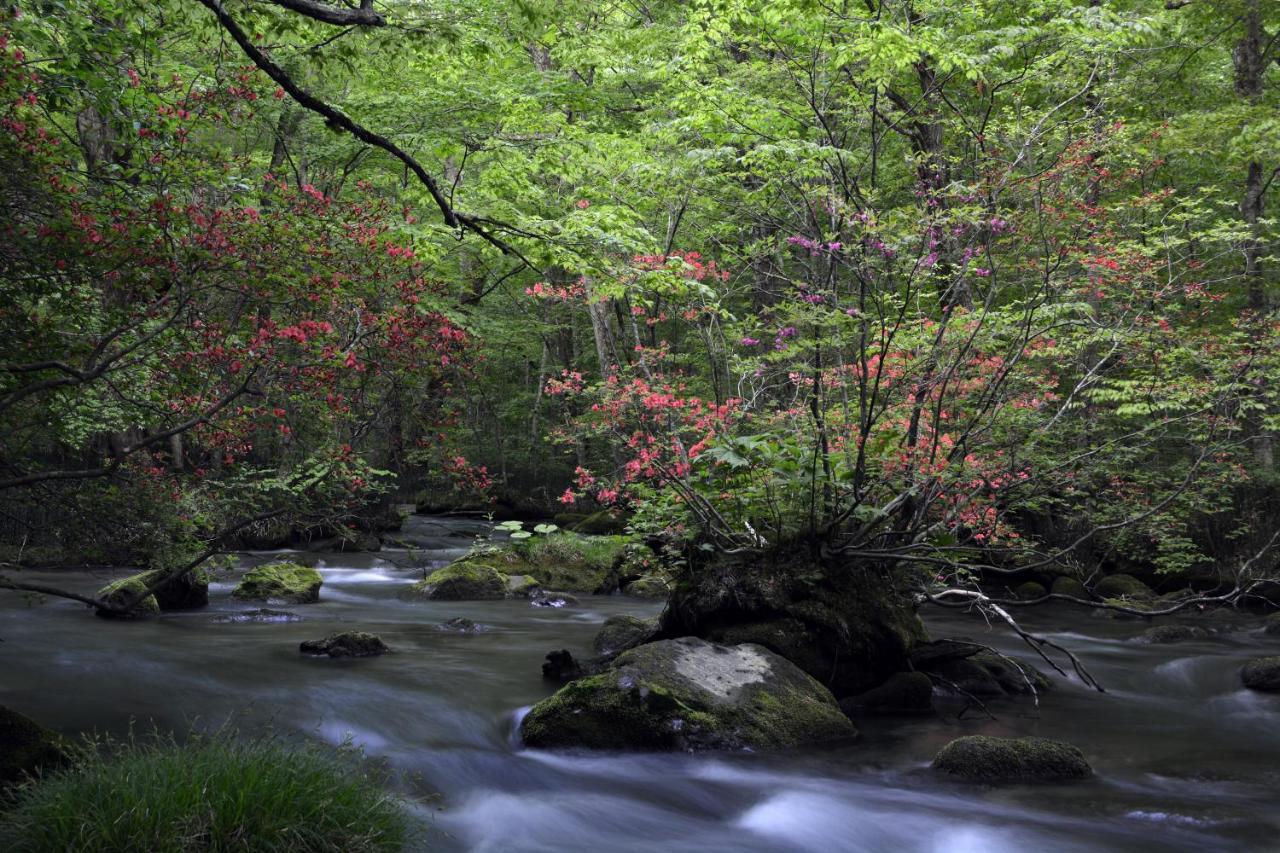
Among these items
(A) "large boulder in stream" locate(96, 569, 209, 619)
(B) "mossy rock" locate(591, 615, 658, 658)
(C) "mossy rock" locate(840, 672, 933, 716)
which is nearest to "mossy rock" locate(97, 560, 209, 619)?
(A) "large boulder in stream" locate(96, 569, 209, 619)

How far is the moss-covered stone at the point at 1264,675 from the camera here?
29.2 ft

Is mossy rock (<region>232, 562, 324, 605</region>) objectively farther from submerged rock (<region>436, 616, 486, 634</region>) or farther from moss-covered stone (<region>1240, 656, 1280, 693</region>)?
moss-covered stone (<region>1240, 656, 1280, 693</region>)

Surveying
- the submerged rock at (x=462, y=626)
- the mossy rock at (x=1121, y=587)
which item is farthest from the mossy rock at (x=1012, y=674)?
the mossy rock at (x=1121, y=587)

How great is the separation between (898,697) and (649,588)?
6.94 metres

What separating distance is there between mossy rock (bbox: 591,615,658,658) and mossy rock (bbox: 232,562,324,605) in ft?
17.2

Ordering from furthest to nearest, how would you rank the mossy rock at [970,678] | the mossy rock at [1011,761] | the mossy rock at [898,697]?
the mossy rock at [970,678], the mossy rock at [898,697], the mossy rock at [1011,761]

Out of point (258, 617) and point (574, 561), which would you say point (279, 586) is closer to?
point (258, 617)

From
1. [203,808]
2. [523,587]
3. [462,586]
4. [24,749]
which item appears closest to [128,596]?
[462,586]

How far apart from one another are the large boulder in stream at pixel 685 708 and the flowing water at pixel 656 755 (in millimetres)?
168

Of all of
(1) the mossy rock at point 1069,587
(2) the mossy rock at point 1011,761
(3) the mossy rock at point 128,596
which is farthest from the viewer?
(1) the mossy rock at point 1069,587

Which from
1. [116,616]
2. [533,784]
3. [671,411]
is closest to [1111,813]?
[533,784]

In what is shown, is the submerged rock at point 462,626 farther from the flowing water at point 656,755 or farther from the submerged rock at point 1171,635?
the submerged rock at point 1171,635

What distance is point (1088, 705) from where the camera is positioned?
860 cm

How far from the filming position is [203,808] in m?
3.56
